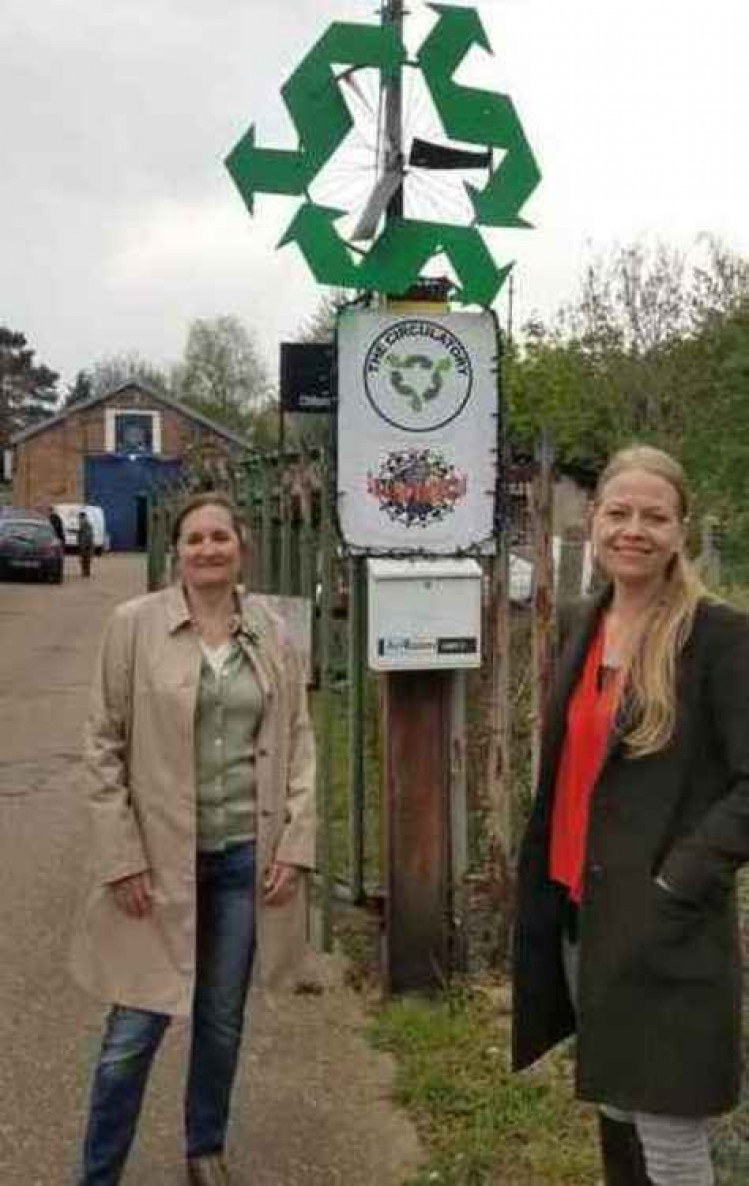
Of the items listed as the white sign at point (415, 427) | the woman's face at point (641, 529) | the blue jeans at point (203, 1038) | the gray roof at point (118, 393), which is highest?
the gray roof at point (118, 393)

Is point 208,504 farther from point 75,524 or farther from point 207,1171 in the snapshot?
point 75,524

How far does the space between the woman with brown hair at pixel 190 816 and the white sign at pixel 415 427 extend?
132 centimetres

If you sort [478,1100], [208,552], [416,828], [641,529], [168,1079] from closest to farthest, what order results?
[641,529]
[208,552]
[478,1100]
[168,1079]
[416,828]

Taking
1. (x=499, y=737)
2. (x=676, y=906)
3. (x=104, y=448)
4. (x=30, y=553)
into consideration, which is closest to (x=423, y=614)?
(x=499, y=737)

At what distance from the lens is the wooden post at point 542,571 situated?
5359 millimetres

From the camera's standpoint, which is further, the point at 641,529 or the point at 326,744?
the point at 326,744

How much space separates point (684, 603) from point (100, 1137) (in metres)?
1.99

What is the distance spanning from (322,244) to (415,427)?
678 mm

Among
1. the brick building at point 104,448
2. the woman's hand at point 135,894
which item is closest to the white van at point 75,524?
the brick building at point 104,448

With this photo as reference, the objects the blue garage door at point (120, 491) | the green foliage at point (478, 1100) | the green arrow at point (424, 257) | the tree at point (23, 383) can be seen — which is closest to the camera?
the green foliage at point (478, 1100)

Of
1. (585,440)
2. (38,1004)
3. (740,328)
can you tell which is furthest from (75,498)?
(38,1004)

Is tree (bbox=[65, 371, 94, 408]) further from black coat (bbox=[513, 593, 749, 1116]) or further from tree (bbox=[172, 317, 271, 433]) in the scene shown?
black coat (bbox=[513, 593, 749, 1116])

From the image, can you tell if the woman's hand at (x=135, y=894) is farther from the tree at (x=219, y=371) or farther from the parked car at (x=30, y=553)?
the tree at (x=219, y=371)

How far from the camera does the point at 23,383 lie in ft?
305
